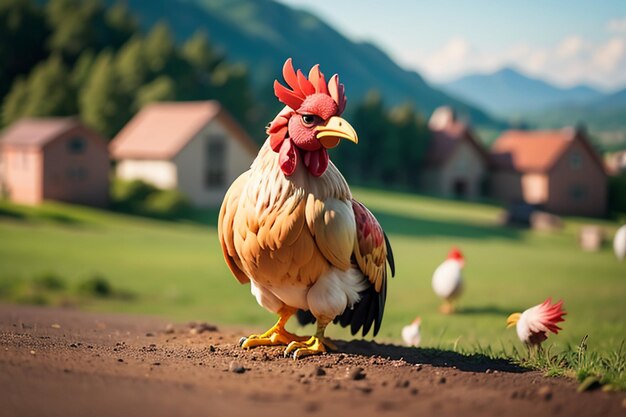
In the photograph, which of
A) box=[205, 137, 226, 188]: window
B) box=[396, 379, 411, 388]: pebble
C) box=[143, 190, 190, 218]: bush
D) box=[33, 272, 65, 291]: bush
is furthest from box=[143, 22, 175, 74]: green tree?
box=[396, 379, 411, 388]: pebble

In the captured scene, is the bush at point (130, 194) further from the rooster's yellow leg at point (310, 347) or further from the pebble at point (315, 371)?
the pebble at point (315, 371)

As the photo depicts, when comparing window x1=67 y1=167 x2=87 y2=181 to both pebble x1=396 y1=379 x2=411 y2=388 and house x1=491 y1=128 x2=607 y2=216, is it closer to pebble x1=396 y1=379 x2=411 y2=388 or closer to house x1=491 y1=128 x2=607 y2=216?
house x1=491 y1=128 x2=607 y2=216

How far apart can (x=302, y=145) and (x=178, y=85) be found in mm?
35691

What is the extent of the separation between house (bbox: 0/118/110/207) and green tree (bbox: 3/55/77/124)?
7676 millimetres

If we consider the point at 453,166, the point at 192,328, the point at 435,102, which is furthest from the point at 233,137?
the point at 435,102

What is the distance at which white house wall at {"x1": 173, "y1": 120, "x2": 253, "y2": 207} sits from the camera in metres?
28.9

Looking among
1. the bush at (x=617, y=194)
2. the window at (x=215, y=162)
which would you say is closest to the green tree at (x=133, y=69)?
the window at (x=215, y=162)

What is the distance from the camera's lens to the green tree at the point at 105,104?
1361 inches

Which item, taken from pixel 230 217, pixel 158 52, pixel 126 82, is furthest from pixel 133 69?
pixel 230 217

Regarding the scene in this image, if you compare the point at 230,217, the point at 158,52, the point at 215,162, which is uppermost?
the point at 158,52

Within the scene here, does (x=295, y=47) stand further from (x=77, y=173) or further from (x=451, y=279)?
(x=451, y=279)

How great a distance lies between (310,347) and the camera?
514cm

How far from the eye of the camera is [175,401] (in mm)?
3457

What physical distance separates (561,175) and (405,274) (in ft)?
86.8
